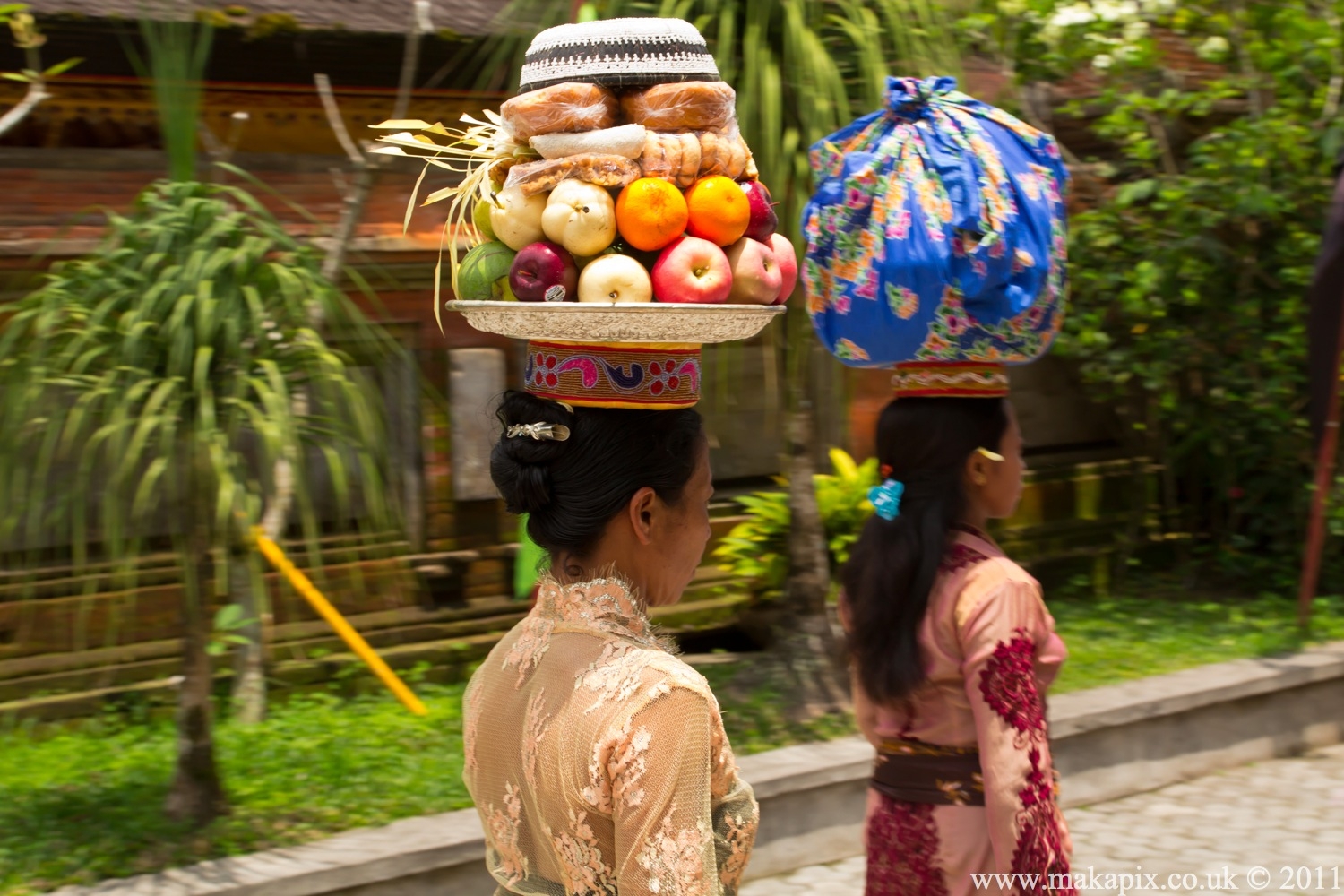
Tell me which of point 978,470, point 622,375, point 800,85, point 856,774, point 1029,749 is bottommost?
point 856,774

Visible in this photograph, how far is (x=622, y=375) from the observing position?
67.8 inches

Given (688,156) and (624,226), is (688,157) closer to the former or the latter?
(688,156)

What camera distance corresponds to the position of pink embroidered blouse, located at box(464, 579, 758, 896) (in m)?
1.55

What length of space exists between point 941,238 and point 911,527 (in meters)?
0.55

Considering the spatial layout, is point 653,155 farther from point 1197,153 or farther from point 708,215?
point 1197,153

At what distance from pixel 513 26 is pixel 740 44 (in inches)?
33.2

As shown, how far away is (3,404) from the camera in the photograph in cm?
358

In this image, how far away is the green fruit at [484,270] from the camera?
178 centimetres

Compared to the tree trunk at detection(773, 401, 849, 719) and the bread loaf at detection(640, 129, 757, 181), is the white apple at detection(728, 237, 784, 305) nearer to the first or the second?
the bread loaf at detection(640, 129, 757, 181)

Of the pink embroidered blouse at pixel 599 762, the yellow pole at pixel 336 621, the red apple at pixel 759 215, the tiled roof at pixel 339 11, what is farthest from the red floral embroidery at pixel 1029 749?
the tiled roof at pixel 339 11

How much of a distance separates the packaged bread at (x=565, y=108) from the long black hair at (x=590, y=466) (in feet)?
1.18

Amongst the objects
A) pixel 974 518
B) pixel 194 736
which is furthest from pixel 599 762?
pixel 194 736

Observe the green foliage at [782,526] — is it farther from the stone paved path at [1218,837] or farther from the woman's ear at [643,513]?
the woman's ear at [643,513]

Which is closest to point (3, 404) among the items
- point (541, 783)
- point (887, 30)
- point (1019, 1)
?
point (541, 783)
